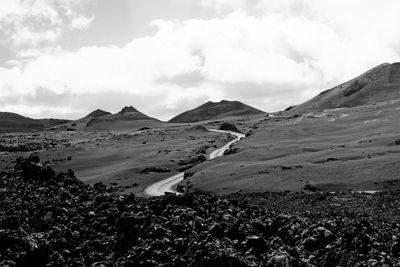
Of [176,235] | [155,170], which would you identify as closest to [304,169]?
[155,170]

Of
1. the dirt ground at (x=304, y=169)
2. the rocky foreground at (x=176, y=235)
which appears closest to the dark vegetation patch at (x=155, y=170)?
the dirt ground at (x=304, y=169)

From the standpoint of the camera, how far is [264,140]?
598 feet

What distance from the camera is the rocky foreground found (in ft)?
71.5

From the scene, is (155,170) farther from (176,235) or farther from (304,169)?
(176,235)

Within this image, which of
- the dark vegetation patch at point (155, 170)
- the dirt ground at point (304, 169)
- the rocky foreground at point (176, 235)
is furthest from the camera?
the dark vegetation patch at point (155, 170)

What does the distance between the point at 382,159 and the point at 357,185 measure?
18395mm

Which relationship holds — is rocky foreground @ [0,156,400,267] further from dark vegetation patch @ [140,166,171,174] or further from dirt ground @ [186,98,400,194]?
dark vegetation patch @ [140,166,171,174]

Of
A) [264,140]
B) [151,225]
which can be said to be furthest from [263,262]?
[264,140]

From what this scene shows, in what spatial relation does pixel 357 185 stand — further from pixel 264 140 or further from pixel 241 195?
pixel 264 140

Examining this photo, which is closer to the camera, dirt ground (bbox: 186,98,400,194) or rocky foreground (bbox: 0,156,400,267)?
rocky foreground (bbox: 0,156,400,267)

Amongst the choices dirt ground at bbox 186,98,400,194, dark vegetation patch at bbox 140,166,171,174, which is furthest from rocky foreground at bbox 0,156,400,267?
dark vegetation patch at bbox 140,166,171,174

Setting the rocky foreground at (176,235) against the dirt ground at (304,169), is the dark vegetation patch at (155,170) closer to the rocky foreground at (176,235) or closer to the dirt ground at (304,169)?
the dirt ground at (304,169)

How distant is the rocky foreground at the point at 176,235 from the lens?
21781mm

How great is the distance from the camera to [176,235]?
2672 cm
